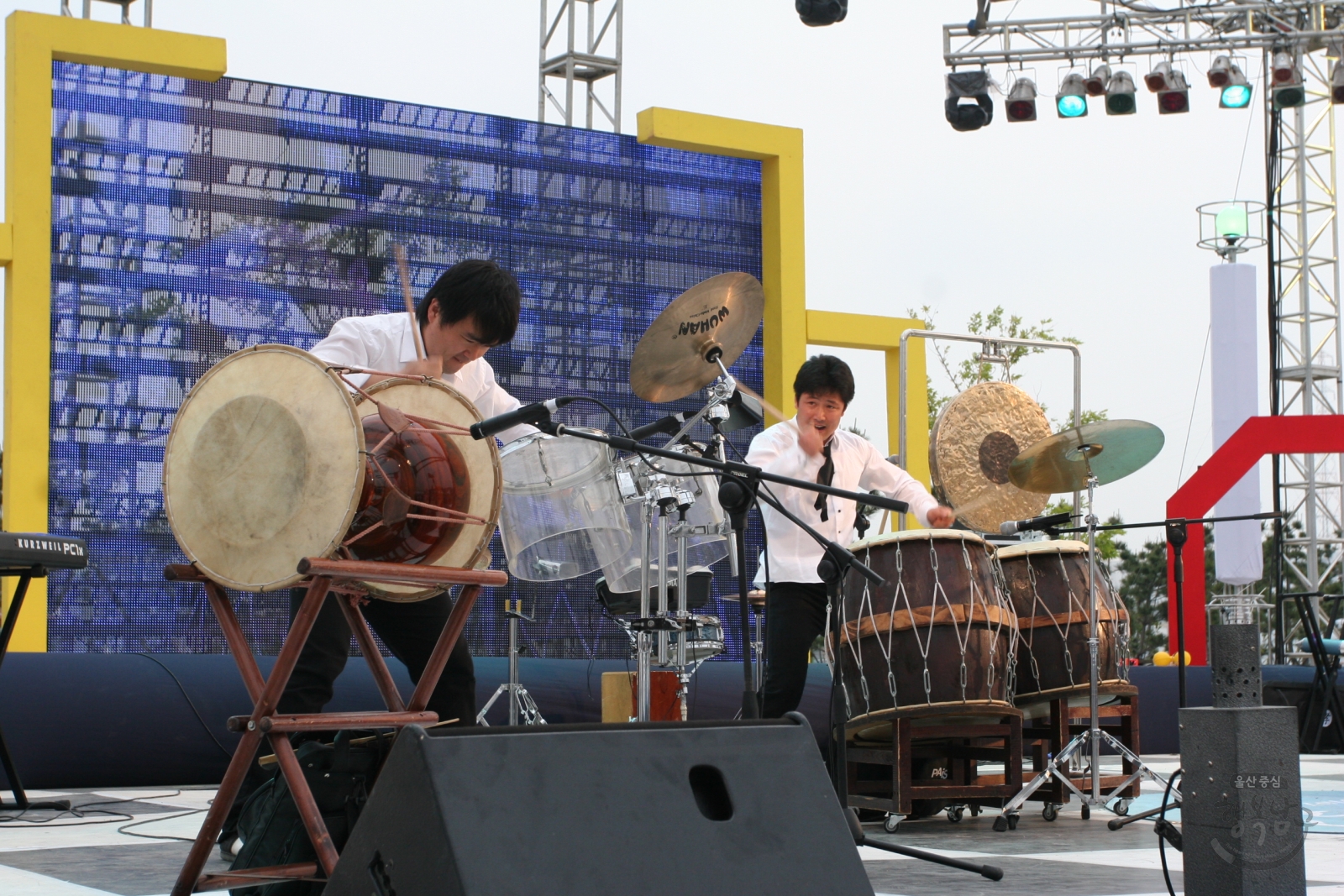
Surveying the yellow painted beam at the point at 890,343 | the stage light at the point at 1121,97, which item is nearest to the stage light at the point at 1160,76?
the stage light at the point at 1121,97

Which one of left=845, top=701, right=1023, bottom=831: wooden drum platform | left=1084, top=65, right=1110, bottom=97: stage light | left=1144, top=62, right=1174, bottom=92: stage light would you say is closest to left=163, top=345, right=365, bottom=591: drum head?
left=845, top=701, right=1023, bottom=831: wooden drum platform

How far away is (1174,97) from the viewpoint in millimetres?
11906

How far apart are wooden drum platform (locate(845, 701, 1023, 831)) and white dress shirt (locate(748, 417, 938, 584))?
24.9 inches

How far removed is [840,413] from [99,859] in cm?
256

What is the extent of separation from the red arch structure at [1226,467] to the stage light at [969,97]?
351 centimetres

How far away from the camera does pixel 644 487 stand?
14.9ft

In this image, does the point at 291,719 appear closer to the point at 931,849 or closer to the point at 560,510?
the point at 931,849

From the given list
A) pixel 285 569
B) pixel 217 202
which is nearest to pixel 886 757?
pixel 285 569

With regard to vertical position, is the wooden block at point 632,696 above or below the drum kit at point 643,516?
below

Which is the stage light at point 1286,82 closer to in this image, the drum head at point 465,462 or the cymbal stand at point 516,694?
the cymbal stand at point 516,694

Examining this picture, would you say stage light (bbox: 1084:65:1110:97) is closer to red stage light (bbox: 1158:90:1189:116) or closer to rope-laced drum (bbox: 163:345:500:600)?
red stage light (bbox: 1158:90:1189:116)

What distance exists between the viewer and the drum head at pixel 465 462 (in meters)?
2.90

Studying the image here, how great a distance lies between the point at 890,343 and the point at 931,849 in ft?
21.0

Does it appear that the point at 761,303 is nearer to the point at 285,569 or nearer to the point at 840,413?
the point at 840,413
